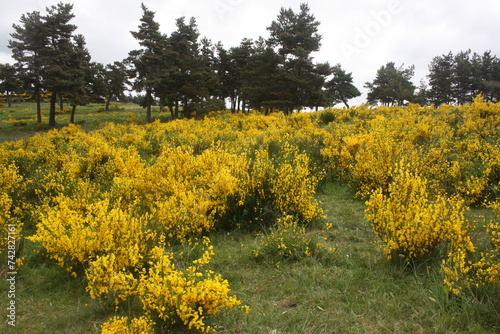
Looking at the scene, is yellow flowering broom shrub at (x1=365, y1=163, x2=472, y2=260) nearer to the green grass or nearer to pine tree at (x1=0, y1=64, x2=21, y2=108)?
the green grass

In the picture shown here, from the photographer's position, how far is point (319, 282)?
2.99 metres

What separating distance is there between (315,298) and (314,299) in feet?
0.05

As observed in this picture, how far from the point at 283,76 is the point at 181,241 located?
Answer: 71.1ft

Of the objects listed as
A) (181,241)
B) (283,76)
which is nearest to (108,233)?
(181,241)

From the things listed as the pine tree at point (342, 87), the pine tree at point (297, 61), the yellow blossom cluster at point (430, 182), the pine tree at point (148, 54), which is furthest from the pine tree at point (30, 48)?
the pine tree at point (342, 87)

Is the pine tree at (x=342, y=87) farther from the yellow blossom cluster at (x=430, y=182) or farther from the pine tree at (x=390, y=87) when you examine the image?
the yellow blossom cluster at (x=430, y=182)

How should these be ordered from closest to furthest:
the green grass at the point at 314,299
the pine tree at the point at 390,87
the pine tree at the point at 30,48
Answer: the green grass at the point at 314,299, the pine tree at the point at 30,48, the pine tree at the point at 390,87

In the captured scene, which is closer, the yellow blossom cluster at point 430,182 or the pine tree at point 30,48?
the yellow blossom cluster at point 430,182

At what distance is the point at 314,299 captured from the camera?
8.96 ft

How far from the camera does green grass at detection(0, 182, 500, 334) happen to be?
236cm

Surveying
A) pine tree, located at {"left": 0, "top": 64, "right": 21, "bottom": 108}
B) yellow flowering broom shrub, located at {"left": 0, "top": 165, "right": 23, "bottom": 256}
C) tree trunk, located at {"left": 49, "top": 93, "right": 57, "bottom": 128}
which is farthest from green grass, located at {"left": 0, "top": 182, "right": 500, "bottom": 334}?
pine tree, located at {"left": 0, "top": 64, "right": 21, "bottom": 108}

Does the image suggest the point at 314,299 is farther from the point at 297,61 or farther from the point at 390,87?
the point at 390,87

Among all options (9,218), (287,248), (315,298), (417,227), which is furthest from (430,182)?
(9,218)

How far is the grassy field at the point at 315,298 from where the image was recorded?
236 cm
